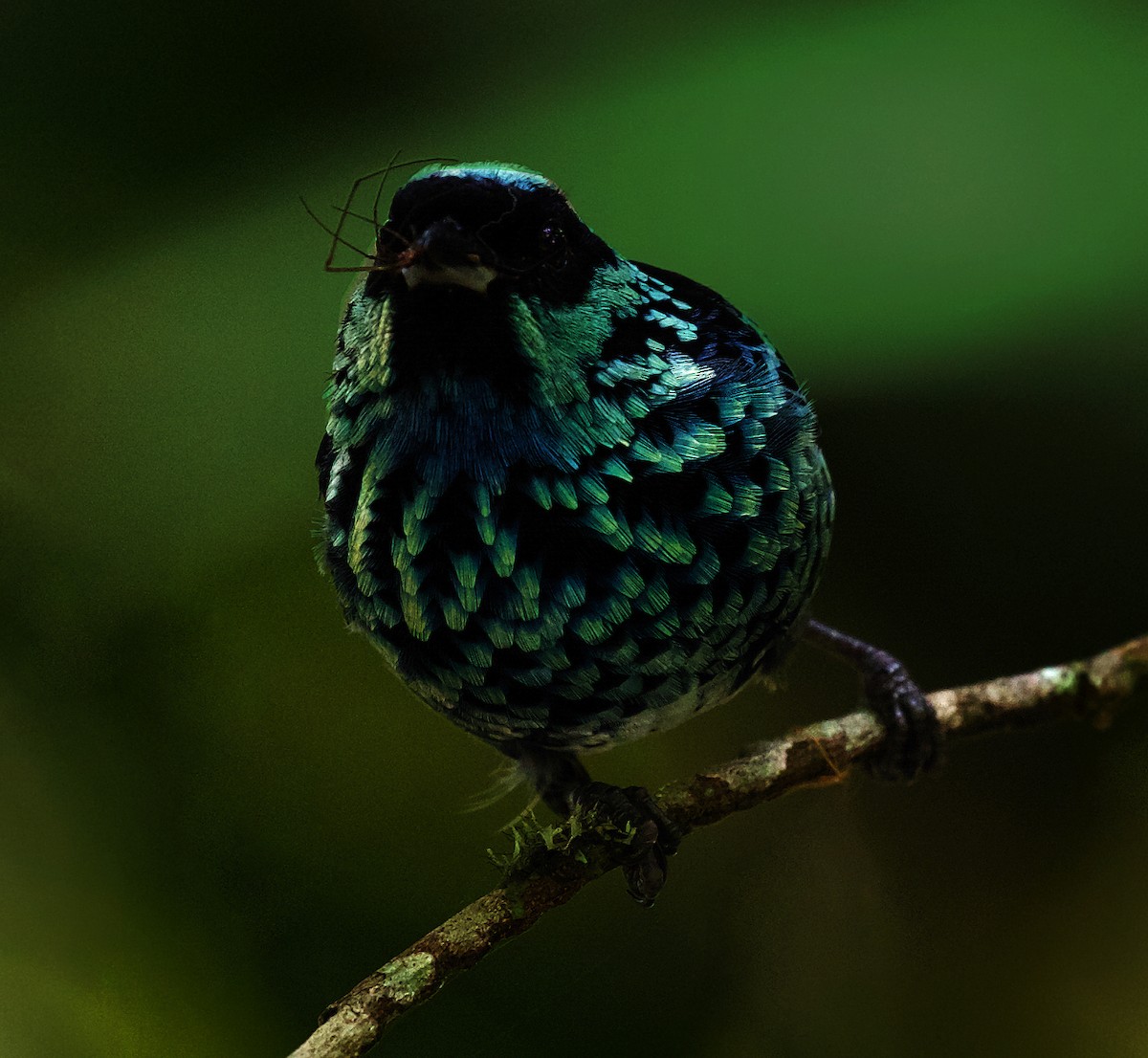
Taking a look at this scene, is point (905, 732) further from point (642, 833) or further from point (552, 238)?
point (552, 238)

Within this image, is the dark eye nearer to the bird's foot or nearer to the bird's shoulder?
the bird's shoulder

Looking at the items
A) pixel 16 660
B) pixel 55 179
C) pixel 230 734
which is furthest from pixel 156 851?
pixel 55 179

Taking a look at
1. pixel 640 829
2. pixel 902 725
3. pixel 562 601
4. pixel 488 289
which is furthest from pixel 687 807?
pixel 488 289

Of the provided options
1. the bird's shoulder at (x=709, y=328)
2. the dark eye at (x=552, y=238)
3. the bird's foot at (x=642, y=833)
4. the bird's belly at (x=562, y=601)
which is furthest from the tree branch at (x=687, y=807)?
the dark eye at (x=552, y=238)

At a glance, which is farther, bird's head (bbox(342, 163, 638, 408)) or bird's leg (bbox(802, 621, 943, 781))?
bird's leg (bbox(802, 621, 943, 781))

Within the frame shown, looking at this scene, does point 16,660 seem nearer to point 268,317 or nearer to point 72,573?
point 72,573

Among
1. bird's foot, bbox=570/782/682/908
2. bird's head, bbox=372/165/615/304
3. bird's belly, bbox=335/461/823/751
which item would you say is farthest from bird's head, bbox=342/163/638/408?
bird's foot, bbox=570/782/682/908

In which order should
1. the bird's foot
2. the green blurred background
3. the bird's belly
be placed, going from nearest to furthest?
1. the bird's belly
2. the bird's foot
3. the green blurred background

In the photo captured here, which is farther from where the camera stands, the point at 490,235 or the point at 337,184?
the point at 337,184
